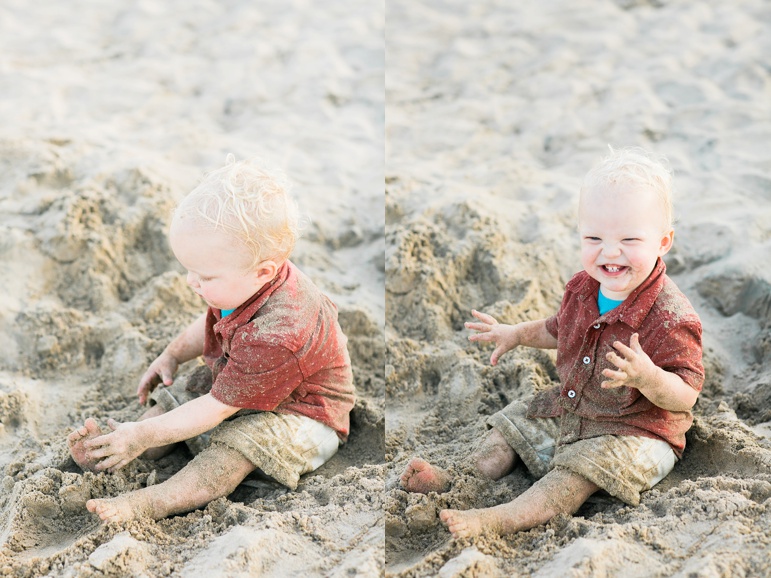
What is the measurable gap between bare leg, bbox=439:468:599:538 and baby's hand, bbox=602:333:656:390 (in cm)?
34

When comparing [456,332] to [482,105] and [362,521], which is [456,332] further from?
[482,105]

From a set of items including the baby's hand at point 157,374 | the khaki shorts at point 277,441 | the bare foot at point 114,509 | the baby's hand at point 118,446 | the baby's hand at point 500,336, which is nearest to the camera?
the bare foot at point 114,509

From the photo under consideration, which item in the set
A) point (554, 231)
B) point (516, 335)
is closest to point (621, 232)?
point (516, 335)

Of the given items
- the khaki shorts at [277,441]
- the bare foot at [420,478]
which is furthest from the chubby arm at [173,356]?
the bare foot at [420,478]

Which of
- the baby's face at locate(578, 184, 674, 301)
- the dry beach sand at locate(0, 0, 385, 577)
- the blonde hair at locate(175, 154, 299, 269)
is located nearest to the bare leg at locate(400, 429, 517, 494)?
the dry beach sand at locate(0, 0, 385, 577)

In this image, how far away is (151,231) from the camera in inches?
135

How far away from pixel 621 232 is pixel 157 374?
1.53 m

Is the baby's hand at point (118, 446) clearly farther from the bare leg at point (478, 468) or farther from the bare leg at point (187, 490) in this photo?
the bare leg at point (478, 468)

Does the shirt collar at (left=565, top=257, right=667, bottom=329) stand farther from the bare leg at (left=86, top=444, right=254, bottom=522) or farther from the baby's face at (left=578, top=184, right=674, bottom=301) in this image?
the bare leg at (left=86, top=444, right=254, bottom=522)

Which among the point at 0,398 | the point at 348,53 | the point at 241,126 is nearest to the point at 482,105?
the point at 348,53

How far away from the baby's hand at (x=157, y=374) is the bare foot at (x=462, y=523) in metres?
1.05

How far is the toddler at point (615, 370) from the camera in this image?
222 cm

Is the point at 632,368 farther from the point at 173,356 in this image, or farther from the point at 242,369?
the point at 173,356

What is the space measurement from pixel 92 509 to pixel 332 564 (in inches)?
24.9
